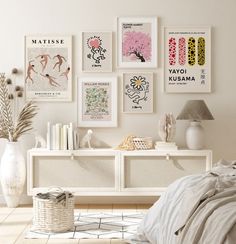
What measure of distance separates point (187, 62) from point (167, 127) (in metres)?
0.78

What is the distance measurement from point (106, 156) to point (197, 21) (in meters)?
1.78

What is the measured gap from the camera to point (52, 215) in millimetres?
4133

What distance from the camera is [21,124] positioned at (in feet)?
17.3

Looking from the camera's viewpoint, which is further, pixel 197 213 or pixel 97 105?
pixel 97 105

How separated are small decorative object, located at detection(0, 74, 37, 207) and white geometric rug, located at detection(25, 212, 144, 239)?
2.59 ft

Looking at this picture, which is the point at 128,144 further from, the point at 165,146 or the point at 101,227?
the point at 101,227

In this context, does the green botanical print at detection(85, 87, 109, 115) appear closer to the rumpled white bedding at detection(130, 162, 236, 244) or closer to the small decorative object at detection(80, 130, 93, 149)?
the small decorative object at detection(80, 130, 93, 149)

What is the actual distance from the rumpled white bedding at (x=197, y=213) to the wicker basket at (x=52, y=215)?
0.64 m

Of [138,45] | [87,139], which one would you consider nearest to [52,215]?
[87,139]

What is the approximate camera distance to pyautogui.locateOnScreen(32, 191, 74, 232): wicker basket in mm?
4129

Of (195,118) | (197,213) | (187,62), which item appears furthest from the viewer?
(187,62)

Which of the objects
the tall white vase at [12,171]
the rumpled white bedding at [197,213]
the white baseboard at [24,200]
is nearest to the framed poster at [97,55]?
the tall white vase at [12,171]

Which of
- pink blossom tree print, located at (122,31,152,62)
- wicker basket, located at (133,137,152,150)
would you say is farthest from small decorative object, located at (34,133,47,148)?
pink blossom tree print, located at (122,31,152,62)

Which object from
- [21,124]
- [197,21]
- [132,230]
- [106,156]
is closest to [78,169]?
[106,156]
